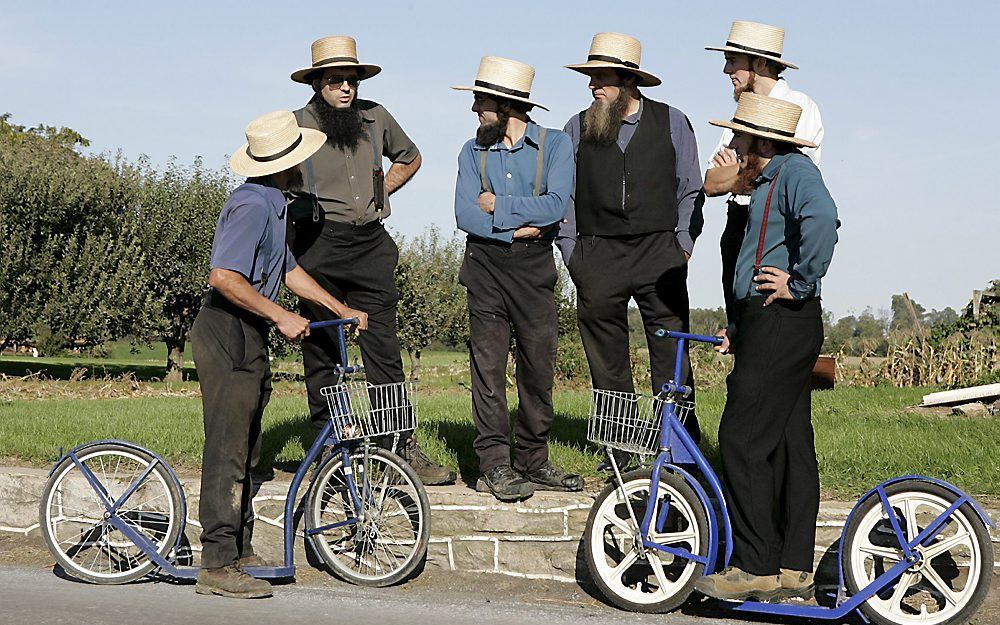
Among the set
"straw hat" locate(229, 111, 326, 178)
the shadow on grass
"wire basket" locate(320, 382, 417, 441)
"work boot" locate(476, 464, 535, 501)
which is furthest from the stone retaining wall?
the shadow on grass

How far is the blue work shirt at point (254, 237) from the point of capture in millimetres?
5879

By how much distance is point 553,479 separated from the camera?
21.9 feet

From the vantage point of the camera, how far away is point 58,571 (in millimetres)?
6570

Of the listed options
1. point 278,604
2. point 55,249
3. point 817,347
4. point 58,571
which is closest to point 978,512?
point 817,347

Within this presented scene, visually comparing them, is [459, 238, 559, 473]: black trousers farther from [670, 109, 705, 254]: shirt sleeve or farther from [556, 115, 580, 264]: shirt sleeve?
[670, 109, 705, 254]: shirt sleeve

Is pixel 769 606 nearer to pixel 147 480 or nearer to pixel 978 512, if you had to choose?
pixel 978 512

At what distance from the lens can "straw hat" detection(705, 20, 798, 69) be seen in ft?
21.0

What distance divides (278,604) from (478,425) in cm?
163

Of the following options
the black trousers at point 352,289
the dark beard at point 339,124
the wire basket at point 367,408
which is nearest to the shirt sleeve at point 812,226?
the wire basket at point 367,408

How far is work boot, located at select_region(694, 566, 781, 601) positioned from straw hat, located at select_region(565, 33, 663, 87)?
118 inches

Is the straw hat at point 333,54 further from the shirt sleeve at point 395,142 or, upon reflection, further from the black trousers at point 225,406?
the black trousers at point 225,406

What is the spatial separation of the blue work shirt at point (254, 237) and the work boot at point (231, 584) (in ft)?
4.77

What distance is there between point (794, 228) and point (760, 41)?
149cm

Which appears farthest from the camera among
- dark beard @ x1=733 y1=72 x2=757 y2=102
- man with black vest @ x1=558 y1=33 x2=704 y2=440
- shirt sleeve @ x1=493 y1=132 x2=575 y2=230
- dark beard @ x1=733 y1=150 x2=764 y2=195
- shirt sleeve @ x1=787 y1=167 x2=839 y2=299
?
man with black vest @ x1=558 y1=33 x2=704 y2=440
